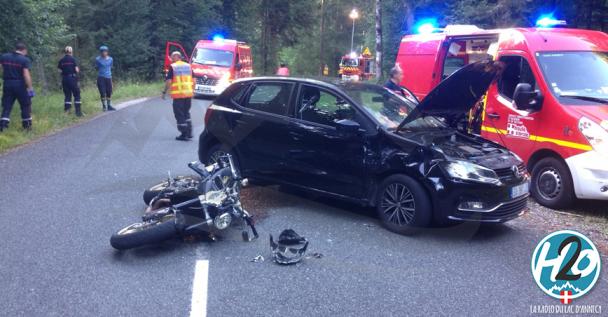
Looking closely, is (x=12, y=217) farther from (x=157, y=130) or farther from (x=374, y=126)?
(x=157, y=130)

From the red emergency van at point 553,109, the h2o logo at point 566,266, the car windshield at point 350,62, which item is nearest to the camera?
the h2o logo at point 566,266

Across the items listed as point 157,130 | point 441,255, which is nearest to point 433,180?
point 441,255

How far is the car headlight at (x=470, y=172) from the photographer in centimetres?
539

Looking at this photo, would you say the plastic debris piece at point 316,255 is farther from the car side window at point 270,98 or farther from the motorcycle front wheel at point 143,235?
the car side window at point 270,98

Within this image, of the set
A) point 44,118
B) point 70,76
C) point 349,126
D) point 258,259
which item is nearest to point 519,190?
point 349,126

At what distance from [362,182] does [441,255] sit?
1.24 meters

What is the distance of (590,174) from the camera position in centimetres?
636

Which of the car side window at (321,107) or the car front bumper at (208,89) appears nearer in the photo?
the car side window at (321,107)

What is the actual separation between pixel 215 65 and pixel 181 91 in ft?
36.2

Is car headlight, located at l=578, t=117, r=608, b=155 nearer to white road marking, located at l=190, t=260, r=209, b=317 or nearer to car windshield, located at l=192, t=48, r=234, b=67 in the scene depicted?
white road marking, located at l=190, t=260, r=209, b=317

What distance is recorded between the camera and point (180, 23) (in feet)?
116

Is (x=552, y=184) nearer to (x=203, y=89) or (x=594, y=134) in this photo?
(x=594, y=134)

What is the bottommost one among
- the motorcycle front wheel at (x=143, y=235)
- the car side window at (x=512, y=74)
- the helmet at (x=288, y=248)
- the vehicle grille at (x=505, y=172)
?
the helmet at (x=288, y=248)

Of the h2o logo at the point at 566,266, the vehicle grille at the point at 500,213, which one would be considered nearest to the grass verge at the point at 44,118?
the vehicle grille at the point at 500,213
